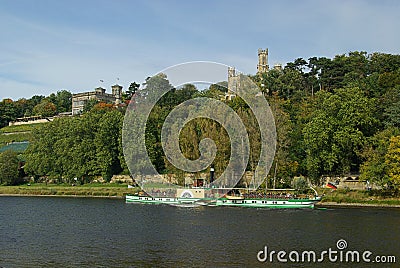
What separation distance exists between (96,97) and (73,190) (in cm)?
6809

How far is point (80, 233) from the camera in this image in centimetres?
3562

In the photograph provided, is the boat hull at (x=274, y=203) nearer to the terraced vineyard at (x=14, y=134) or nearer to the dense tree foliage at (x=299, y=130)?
the dense tree foliage at (x=299, y=130)

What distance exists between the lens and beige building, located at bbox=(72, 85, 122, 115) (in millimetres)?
140637

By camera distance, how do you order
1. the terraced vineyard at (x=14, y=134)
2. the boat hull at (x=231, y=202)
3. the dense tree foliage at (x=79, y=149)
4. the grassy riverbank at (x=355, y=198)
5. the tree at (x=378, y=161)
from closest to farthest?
the boat hull at (x=231, y=202), the tree at (x=378, y=161), the grassy riverbank at (x=355, y=198), the dense tree foliage at (x=79, y=149), the terraced vineyard at (x=14, y=134)

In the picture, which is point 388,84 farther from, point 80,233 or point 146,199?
point 80,233

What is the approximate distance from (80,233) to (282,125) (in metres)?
34.6

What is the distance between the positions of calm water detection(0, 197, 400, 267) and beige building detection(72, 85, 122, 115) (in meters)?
91.8

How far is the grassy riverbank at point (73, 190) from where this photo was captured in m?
71.3

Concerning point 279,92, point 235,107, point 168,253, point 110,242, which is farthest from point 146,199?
point 279,92

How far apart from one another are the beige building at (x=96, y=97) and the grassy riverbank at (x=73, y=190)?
62.0 meters

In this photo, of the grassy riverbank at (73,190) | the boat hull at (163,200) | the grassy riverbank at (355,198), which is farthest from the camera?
the grassy riverbank at (73,190)

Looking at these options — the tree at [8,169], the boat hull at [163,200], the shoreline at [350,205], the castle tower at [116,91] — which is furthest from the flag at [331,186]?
the castle tower at [116,91]

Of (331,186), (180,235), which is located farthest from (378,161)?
(180,235)

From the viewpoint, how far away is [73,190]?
244 feet
